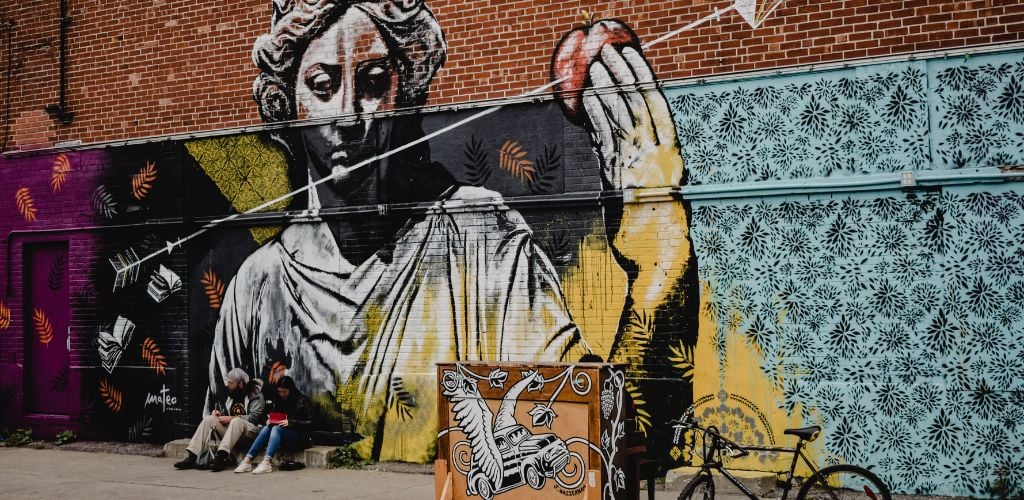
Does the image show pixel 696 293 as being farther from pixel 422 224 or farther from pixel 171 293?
pixel 171 293

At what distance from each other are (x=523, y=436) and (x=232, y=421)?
470 cm

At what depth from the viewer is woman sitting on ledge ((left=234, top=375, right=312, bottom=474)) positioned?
1072cm

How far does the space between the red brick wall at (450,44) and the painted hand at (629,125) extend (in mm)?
273

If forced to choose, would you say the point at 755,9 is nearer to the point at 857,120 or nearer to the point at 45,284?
the point at 857,120

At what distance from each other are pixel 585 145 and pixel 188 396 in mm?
5736

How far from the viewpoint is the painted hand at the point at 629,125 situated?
381 inches

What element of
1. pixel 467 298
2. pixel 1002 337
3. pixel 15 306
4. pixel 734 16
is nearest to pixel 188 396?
pixel 15 306

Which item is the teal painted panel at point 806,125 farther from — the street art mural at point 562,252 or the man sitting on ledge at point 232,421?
the man sitting on ledge at point 232,421

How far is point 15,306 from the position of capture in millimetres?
13500

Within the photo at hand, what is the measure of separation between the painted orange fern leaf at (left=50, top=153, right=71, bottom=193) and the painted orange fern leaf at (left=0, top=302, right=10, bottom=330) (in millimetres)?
1722

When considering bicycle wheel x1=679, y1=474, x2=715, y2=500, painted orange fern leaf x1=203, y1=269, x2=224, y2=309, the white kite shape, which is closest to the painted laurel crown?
painted orange fern leaf x1=203, y1=269, x2=224, y2=309

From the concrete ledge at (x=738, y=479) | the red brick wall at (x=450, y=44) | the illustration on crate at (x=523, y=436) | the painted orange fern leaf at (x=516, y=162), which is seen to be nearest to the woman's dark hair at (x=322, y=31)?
the red brick wall at (x=450, y=44)

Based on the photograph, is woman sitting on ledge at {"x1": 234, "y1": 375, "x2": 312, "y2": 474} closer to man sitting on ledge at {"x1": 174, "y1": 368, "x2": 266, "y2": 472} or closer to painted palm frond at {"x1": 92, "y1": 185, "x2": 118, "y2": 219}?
man sitting on ledge at {"x1": 174, "y1": 368, "x2": 266, "y2": 472}

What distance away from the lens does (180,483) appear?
10.1m
